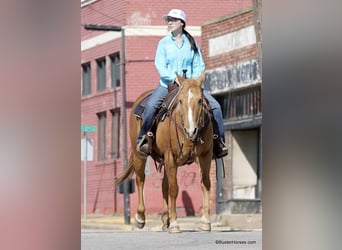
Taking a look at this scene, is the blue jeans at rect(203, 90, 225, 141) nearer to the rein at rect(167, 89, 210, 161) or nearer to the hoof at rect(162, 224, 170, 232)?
the rein at rect(167, 89, 210, 161)

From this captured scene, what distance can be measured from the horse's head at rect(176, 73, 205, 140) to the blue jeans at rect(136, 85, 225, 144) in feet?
0.14

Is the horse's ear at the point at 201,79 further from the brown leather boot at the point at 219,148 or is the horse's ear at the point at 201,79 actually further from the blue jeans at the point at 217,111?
the brown leather boot at the point at 219,148

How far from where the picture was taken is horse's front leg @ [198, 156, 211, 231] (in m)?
2.92

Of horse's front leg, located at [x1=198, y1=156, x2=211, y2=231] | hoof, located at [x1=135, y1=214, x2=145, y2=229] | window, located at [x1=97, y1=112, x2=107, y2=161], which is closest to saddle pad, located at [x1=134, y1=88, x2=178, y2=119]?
window, located at [x1=97, y1=112, x2=107, y2=161]

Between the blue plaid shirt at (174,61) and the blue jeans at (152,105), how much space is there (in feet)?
0.08

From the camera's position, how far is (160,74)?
288cm

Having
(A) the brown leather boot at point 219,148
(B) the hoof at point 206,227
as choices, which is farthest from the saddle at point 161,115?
(B) the hoof at point 206,227

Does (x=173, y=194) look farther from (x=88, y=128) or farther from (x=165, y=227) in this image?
(x=88, y=128)

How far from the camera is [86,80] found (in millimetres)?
2875

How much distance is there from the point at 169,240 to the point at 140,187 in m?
0.19

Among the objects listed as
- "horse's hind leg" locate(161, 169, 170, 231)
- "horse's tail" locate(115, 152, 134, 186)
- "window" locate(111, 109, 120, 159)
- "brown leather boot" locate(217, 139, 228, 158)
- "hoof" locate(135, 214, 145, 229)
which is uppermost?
"window" locate(111, 109, 120, 159)

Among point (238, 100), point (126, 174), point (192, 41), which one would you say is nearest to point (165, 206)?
point (126, 174)

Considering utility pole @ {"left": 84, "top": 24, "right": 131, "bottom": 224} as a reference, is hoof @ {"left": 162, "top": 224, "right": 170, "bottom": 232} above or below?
below

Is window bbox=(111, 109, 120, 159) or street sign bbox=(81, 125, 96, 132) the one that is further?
window bbox=(111, 109, 120, 159)
